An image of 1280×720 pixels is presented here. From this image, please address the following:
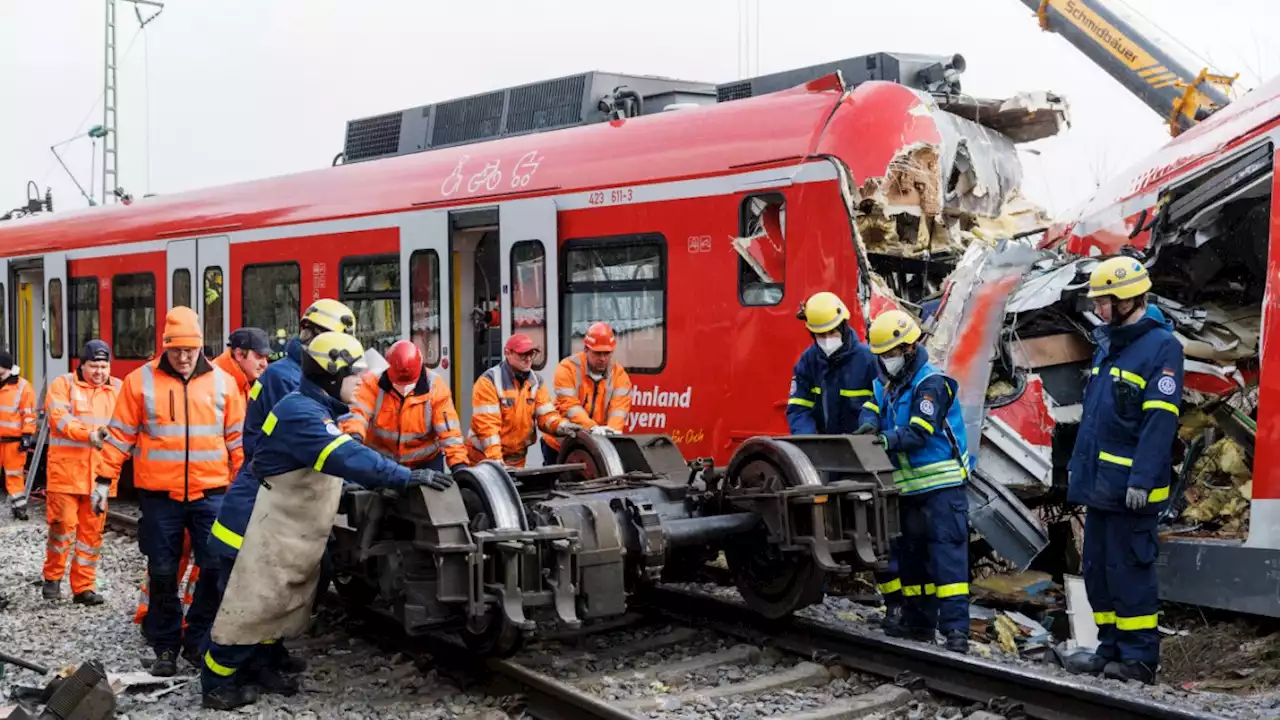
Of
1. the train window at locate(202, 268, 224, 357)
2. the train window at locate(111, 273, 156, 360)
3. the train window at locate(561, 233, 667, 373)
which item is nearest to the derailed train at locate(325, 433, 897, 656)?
the train window at locate(561, 233, 667, 373)

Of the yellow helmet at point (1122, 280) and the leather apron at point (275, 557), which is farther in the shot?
the yellow helmet at point (1122, 280)

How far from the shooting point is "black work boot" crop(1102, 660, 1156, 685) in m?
5.30

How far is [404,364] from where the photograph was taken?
6141 millimetres

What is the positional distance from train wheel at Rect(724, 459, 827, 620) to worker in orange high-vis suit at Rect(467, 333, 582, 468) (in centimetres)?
147

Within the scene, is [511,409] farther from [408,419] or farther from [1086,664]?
[1086,664]

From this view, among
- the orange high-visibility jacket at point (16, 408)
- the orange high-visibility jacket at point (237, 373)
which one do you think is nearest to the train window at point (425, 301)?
the orange high-visibility jacket at point (237, 373)

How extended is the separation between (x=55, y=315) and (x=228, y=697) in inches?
400

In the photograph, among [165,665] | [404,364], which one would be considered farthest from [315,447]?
[165,665]

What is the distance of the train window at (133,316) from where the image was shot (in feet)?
40.1

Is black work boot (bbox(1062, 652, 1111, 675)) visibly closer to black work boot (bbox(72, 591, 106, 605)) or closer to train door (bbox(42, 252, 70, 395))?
black work boot (bbox(72, 591, 106, 605))

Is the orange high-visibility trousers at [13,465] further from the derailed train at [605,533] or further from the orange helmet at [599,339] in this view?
the orange helmet at [599,339]

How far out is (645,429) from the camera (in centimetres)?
796

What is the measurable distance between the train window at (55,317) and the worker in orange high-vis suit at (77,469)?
592cm

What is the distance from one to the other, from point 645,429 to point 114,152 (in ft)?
58.9
